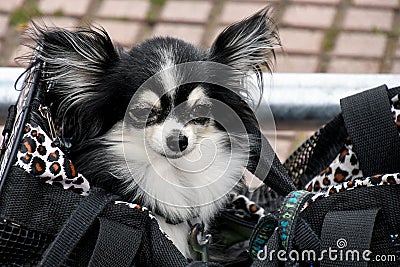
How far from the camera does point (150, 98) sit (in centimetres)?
167

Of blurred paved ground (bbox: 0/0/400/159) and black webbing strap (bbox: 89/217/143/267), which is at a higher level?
blurred paved ground (bbox: 0/0/400/159)

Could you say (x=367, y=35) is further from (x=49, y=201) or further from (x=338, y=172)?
(x=49, y=201)

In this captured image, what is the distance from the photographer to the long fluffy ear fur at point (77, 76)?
5.57 feet

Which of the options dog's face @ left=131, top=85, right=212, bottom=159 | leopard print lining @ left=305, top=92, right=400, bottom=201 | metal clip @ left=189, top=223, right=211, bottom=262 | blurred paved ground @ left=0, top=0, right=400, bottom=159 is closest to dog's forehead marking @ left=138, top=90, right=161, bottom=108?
dog's face @ left=131, top=85, right=212, bottom=159

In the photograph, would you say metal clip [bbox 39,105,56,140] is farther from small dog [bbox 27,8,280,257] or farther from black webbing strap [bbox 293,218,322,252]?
black webbing strap [bbox 293,218,322,252]

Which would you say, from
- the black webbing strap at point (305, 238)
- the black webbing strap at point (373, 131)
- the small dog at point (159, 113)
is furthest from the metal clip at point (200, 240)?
the black webbing strap at point (373, 131)

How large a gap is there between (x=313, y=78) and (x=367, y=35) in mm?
2045

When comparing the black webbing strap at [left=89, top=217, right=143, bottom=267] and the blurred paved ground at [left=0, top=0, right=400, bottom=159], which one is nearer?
the black webbing strap at [left=89, top=217, right=143, bottom=267]

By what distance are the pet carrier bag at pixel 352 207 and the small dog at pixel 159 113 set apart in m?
0.25

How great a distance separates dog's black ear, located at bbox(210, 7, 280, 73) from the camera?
1.81 meters

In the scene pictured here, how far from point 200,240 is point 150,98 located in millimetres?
350

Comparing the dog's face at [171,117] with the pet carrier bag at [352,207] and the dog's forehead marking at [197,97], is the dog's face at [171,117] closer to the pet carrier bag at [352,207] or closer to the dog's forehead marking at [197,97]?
the dog's forehead marking at [197,97]

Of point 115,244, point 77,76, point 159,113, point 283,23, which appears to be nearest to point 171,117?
point 159,113

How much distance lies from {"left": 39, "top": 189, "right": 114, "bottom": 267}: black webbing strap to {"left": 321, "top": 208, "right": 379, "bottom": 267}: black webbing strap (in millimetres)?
451
